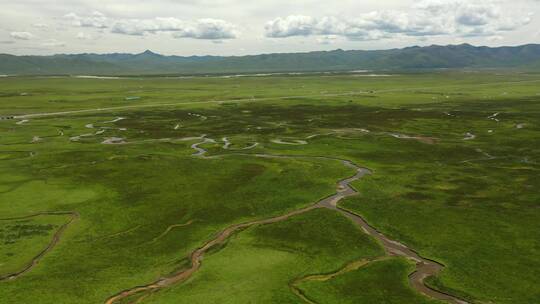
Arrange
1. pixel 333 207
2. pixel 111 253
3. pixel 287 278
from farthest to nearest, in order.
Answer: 1. pixel 333 207
2. pixel 111 253
3. pixel 287 278

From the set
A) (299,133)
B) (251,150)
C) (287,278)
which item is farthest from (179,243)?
(299,133)

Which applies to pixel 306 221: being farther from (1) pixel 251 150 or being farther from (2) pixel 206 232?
(1) pixel 251 150

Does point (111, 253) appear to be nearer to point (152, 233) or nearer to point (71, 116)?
point (152, 233)

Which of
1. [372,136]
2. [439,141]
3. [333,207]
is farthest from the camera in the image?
[372,136]

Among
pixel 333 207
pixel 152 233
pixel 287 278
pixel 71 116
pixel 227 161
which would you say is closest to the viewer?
pixel 287 278

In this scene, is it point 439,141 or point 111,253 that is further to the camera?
point 439,141

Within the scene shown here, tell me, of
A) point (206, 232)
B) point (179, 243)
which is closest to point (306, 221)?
point (206, 232)

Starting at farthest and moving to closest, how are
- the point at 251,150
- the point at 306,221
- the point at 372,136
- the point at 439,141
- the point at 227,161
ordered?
1. the point at 372,136
2. the point at 439,141
3. the point at 251,150
4. the point at 227,161
5. the point at 306,221
